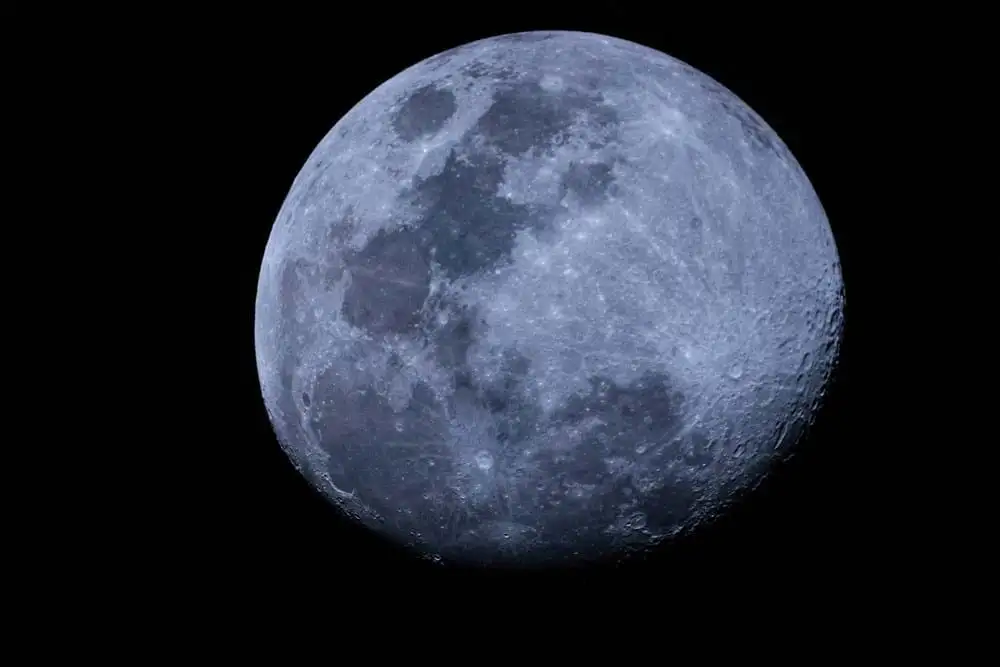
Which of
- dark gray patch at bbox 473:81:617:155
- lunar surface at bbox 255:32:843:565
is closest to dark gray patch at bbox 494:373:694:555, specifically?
lunar surface at bbox 255:32:843:565

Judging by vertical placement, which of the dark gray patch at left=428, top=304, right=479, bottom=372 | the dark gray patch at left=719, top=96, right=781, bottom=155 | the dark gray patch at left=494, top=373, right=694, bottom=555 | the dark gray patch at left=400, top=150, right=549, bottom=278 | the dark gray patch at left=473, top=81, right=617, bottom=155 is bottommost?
the dark gray patch at left=494, top=373, right=694, bottom=555

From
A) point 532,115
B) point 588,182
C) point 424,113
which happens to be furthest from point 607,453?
point 424,113

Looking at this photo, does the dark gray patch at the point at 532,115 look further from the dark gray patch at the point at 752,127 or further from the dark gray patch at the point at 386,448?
the dark gray patch at the point at 386,448

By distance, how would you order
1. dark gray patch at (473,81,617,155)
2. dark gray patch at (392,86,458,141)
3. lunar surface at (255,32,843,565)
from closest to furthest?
lunar surface at (255,32,843,565) < dark gray patch at (473,81,617,155) < dark gray patch at (392,86,458,141)

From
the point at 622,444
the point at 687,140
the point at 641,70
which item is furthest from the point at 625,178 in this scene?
the point at 622,444

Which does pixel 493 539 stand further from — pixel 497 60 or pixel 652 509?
pixel 497 60

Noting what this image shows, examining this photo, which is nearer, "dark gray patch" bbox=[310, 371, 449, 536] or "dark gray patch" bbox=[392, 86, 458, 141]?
"dark gray patch" bbox=[310, 371, 449, 536]

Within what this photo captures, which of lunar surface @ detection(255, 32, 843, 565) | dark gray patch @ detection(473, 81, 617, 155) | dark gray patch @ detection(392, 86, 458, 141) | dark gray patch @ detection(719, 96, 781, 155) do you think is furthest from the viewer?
dark gray patch @ detection(719, 96, 781, 155)

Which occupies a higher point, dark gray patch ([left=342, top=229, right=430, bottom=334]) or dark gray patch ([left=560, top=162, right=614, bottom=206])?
dark gray patch ([left=560, top=162, right=614, bottom=206])

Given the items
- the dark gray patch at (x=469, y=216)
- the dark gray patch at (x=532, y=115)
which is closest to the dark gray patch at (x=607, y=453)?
the dark gray patch at (x=469, y=216)

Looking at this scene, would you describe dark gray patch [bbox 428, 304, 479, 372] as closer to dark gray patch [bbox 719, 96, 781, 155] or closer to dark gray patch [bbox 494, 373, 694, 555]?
dark gray patch [bbox 494, 373, 694, 555]
